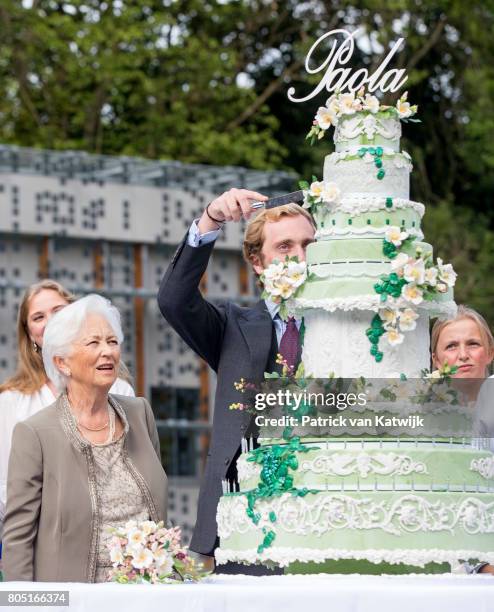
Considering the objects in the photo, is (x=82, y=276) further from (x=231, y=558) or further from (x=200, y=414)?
(x=231, y=558)

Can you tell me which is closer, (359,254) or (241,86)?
(359,254)

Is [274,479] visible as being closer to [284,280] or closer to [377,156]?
[284,280]

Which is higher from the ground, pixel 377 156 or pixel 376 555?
pixel 377 156

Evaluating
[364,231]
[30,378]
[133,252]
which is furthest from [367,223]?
[133,252]

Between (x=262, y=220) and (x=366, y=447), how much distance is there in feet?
4.09

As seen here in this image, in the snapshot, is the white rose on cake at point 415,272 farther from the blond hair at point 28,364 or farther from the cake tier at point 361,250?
the blond hair at point 28,364

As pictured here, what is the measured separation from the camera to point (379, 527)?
5.14m

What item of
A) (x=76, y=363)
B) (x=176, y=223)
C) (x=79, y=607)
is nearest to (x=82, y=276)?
(x=176, y=223)

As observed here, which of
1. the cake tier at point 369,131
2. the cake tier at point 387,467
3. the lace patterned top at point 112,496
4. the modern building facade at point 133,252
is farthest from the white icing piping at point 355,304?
the modern building facade at point 133,252

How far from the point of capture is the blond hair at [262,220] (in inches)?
242

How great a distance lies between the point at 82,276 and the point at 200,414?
96.1 inches

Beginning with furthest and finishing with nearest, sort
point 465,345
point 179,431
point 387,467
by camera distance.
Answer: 1. point 179,431
2. point 465,345
3. point 387,467

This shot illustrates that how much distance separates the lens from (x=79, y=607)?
15.7 feet

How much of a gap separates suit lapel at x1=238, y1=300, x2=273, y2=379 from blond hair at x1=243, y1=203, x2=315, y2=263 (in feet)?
0.78
